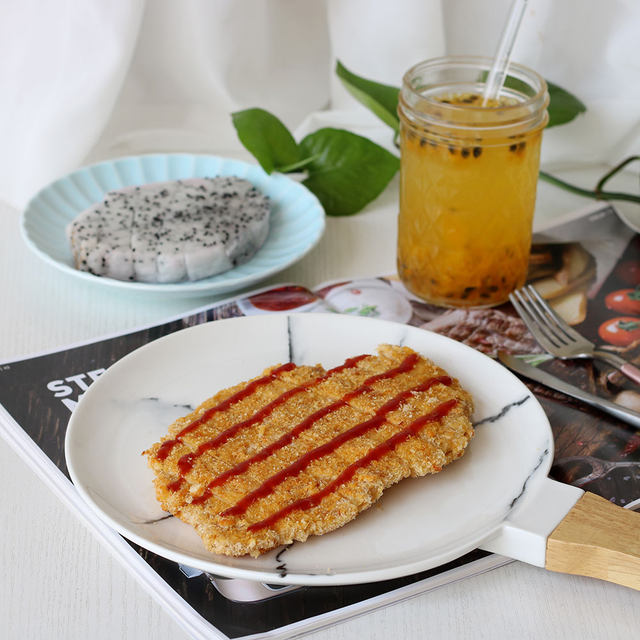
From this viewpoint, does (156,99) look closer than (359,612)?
No

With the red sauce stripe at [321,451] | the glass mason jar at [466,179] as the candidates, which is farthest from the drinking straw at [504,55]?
the red sauce stripe at [321,451]

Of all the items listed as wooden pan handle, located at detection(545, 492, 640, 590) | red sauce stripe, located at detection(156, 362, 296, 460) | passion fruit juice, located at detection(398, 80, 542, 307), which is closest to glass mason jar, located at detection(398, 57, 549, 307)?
passion fruit juice, located at detection(398, 80, 542, 307)

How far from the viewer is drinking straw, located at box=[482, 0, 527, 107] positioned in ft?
4.09

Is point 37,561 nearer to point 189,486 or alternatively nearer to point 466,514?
point 189,486

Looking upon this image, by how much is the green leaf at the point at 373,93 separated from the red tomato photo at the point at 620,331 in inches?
23.4

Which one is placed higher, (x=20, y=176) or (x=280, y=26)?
(x=280, y=26)

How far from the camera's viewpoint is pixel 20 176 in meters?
1.65

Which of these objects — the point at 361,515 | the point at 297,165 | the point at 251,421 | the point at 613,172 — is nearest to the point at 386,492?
the point at 361,515

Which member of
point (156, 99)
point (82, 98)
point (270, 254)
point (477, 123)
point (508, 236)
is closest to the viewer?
point (477, 123)

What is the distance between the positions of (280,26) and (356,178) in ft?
1.60

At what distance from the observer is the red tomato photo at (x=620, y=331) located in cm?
125

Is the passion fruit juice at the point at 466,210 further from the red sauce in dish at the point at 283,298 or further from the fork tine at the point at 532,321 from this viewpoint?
the red sauce in dish at the point at 283,298

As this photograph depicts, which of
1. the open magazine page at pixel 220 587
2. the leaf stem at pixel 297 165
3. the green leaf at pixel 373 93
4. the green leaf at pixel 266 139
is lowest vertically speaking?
the open magazine page at pixel 220 587

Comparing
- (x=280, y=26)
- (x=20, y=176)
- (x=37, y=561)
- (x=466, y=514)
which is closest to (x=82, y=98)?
(x=20, y=176)
